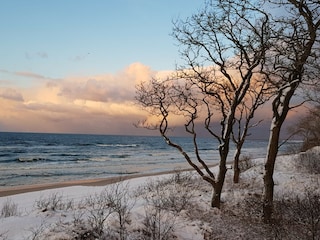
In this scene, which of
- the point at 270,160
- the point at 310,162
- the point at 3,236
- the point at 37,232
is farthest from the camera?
the point at 310,162

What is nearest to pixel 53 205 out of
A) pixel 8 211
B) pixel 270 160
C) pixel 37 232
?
pixel 8 211

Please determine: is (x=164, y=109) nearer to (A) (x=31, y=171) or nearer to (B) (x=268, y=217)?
(B) (x=268, y=217)

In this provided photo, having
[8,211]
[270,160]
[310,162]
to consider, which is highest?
[270,160]

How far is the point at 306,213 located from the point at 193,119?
5.02 metres

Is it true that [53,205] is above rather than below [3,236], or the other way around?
below

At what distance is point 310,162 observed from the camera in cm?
2152

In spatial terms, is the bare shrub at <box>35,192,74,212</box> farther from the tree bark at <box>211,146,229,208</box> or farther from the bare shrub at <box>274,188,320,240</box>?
the bare shrub at <box>274,188,320,240</box>

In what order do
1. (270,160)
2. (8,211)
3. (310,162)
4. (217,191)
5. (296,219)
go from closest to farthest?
(296,219), (270,160), (8,211), (217,191), (310,162)

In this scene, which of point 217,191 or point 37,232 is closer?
point 37,232

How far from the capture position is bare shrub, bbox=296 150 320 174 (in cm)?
2020

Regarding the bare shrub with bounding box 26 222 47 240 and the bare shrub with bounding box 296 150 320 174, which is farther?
the bare shrub with bounding box 296 150 320 174

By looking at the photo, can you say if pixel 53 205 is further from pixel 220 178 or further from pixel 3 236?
pixel 220 178

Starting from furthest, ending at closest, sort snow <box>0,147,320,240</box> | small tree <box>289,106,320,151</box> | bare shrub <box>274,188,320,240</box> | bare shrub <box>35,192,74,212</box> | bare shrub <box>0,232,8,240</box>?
small tree <box>289,106,320,151</box> < bare shrub <box>35,192,74,212</box> < bare shrub <box>274,188,320,240</box> < snow <box>0,147,320,240</box> < bare shrub <box>0,232,8,240</box>

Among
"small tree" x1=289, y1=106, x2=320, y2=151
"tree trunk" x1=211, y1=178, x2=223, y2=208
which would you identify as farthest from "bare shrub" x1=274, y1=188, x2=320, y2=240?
"small tree" x1=289, y1=106, x2=320, y2=151
